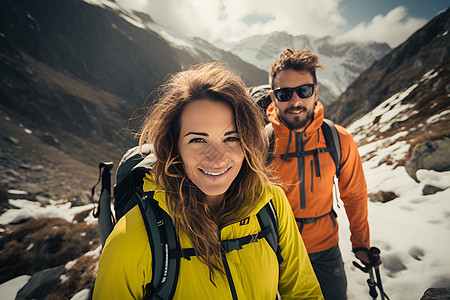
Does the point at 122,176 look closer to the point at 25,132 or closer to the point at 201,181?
the point at 201,181

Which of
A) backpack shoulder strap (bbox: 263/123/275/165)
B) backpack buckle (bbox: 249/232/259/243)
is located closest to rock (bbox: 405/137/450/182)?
backpack shoulder strap (bbox: 263/123/275/165)

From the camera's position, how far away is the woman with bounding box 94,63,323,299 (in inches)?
58.6

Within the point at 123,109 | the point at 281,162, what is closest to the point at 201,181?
the point at 281,162

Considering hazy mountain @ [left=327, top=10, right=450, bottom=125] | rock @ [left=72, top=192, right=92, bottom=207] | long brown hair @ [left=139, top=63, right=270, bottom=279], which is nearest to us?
long brown hair @ [left=139, top=63, right=270, bottom=279]

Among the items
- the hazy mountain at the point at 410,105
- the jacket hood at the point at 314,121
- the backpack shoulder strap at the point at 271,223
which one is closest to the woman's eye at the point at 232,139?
the backpack shoulder strap at the point at 271,223

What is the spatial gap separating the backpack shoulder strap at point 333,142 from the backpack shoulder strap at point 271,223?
1440 millimetres

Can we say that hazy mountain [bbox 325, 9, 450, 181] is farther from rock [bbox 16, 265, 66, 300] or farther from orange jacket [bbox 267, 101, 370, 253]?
rock [bbox 16, 265, 66, 300]

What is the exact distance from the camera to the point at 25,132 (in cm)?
1872

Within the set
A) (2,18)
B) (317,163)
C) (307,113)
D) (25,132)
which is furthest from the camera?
(2,18)

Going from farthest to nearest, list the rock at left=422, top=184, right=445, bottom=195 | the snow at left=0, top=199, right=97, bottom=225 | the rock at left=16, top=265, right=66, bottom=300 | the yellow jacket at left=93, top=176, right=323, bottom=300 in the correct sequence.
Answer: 1. the snow at left=0, top=199, right=97, bottom=225
2. the rock at left=422, top=184, right=445, bottom=195
3. the rock at left=16, top=265, right=66, bottom=300
4. the yellow jacket at left=93, top=176, right=323, bottom=300

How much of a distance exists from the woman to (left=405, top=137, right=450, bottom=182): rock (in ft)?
22.4

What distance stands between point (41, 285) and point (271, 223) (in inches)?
226

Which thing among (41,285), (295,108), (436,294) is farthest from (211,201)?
(41,285)

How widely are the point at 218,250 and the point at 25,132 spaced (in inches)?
1016
